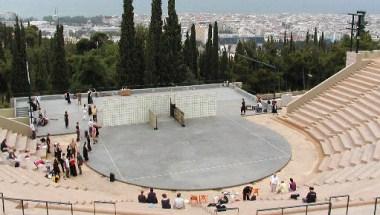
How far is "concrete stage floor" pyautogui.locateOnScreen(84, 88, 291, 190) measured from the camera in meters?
18.2

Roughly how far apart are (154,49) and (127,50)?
2207mm

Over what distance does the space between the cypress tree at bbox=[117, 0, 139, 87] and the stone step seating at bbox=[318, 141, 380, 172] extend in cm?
1990

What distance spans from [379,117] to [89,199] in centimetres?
1499

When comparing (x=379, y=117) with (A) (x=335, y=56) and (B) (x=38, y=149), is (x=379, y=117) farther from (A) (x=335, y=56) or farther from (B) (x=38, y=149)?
(A) (x=335, y=56)

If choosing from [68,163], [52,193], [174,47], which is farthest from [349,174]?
[174,47]

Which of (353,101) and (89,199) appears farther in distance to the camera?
(353,101)

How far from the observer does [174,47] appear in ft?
120

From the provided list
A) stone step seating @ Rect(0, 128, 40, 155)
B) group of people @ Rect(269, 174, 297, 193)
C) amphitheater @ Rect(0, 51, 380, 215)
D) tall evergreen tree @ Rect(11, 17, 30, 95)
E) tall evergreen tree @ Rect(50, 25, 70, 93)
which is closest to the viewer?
amphitheater @ Rect(0, 51, 380, 215)

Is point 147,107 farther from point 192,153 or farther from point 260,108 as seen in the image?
point 260,108

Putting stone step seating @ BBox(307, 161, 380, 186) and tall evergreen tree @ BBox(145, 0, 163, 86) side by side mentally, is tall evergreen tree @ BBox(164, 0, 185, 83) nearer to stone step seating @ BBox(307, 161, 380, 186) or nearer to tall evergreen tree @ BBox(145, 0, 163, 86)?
tall evergreen tree @ BBox(145, 0, 163, 86)

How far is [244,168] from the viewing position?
19141 mm

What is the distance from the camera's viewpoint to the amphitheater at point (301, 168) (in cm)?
1216

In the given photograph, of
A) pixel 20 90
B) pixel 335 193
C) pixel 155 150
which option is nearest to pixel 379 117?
pixel 335 193

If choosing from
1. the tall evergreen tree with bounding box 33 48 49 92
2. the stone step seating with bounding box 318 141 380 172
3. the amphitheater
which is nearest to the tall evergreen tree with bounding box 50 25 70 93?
the tall evergreen tree with bounding box 33 48 49 92
